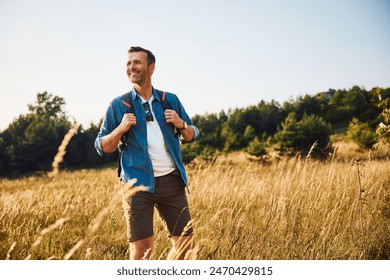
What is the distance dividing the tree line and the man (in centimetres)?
199

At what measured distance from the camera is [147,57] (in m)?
2.10

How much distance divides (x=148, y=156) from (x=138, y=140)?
0.46 feet

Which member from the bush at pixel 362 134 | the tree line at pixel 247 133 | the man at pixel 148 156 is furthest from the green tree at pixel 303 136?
the man at pixel 148 156

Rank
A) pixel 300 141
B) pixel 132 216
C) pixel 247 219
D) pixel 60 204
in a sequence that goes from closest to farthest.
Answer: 1. pixel 132 216
2. pixel 247 219
3. pixel 60 204
4. pixel 300 141

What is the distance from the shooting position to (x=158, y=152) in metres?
2.04

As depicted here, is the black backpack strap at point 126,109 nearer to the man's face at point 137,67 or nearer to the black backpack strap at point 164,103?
the man's face at point 137,67

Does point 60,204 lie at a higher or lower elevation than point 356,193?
lower

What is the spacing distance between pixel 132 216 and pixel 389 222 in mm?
2428

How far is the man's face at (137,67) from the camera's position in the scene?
2.05m

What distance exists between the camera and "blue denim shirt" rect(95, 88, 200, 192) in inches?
76.9

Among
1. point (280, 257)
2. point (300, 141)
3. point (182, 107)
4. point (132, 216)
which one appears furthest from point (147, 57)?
point (300, 141)

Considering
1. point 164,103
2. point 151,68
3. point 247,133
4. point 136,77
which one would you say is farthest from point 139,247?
point 247,133

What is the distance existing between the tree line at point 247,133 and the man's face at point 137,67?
2.23 meters
